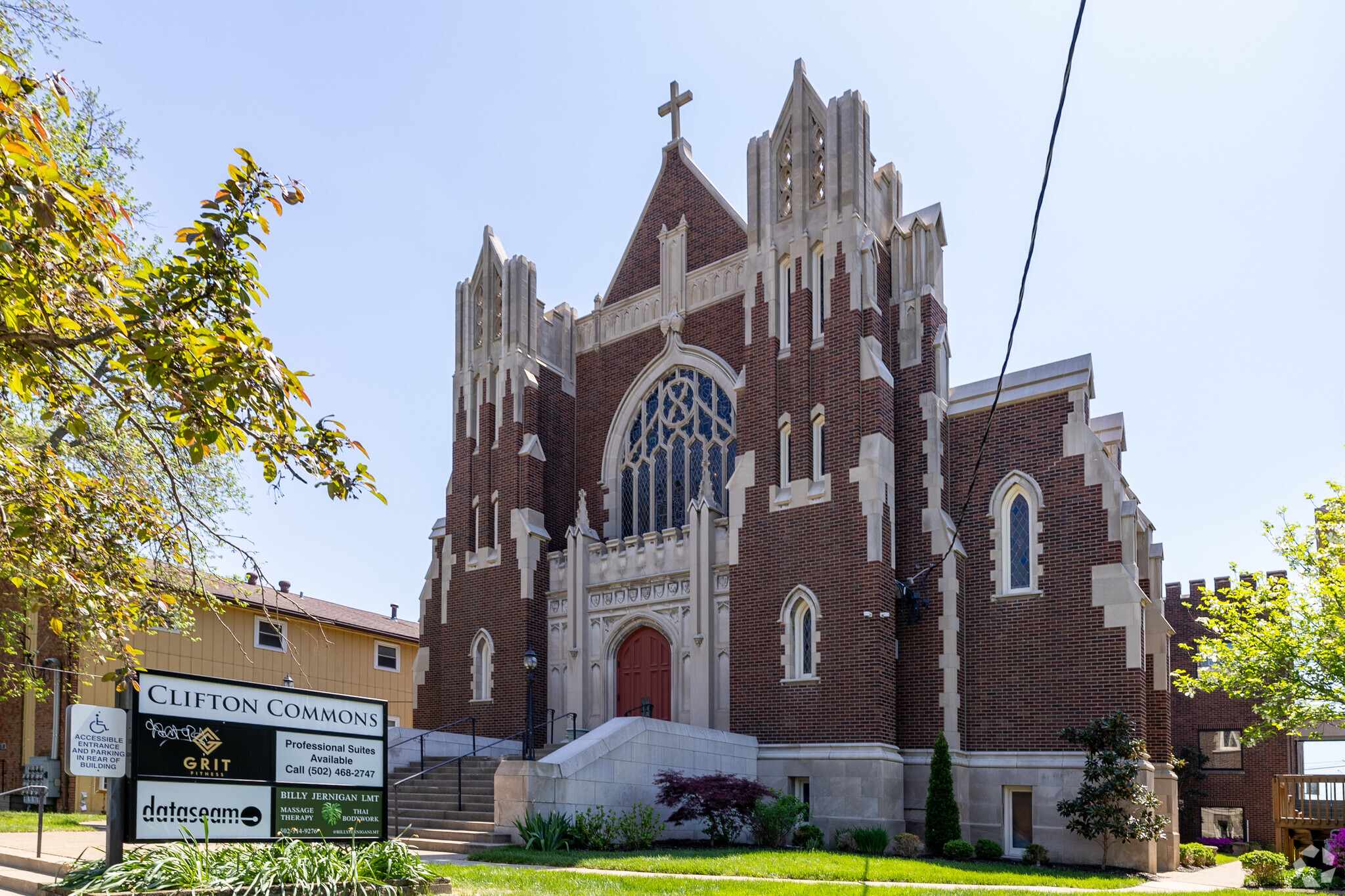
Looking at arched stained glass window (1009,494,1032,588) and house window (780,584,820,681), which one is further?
house window (780,584,820,681)

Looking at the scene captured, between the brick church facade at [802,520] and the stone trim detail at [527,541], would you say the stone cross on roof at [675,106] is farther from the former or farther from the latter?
the stone trim detail at [527,541]

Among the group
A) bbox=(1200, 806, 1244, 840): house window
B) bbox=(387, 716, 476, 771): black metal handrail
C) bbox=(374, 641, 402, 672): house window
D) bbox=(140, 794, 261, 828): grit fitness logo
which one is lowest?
bbox=(1200, 806, 1244, 840): house window

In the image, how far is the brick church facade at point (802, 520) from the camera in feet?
62.7

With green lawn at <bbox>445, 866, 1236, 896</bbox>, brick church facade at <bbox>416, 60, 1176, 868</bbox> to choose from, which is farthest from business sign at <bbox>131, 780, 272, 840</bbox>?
brick church facade at <bbox>416, 60, 1176, 868</bbox>

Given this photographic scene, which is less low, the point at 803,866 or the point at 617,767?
the point at 617,767

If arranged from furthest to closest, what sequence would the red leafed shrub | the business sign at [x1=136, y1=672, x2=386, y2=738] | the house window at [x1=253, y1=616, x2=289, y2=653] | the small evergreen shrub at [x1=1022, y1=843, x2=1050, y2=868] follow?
the house window at [x1=253, y1=616, x2=289, y2=653]
the small evergreen shrub at [x1=1022, y1=843, x2=1050, y2=868]
the red leafed shrub
the business sign at [x1=136, y1=672, x2=386, y2=738]

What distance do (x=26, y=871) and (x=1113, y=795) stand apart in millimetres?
14660

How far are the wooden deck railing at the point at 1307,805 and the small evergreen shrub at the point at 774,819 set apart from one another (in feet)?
25.0

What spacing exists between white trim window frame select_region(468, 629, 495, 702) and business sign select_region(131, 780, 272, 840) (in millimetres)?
15066

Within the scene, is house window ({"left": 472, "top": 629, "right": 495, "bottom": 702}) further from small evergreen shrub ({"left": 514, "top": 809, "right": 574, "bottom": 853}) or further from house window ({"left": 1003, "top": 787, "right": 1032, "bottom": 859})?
house window ({"left": 1003, "top": 787, "right": 1032, "bottom": 859})

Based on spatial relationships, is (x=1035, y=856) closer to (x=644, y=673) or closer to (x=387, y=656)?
(x=644, y=673)

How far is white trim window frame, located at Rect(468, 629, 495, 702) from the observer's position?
2509cm

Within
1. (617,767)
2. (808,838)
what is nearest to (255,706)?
(617,767)

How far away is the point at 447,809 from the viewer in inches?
732
